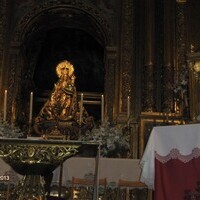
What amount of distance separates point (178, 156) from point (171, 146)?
0.13 metres

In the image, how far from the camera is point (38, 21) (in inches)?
340

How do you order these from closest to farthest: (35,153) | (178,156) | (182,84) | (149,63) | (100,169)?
(35,153) < (178,156) < (100,169) < (182,84) < (149,63)

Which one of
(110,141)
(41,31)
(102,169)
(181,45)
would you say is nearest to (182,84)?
(181,45)

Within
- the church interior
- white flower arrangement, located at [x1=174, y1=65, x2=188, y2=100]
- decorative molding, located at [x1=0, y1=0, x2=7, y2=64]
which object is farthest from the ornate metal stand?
decorative molding, located at [x1=0, y1=0, x2=7, y2=64]

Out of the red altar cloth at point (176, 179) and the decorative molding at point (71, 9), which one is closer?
the red altar cloth at point (176, 179)

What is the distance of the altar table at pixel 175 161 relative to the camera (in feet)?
12.3

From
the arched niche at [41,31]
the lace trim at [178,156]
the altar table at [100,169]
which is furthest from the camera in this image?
the arched niche at [41,31]

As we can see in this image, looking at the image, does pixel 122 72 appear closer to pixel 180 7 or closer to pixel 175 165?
pixel 180 7

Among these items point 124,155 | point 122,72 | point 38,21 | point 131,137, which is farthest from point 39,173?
point 38,21

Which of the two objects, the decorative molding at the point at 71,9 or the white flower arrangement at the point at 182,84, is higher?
the decorative molding at the point at 71,9

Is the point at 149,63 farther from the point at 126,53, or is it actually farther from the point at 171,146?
the point at 171,146

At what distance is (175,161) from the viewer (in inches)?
154

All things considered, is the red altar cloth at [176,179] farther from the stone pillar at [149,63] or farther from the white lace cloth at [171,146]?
the stone pillar at [149,63]

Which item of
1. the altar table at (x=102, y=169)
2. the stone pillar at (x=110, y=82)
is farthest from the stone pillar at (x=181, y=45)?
the altar table at (x=102, y=169)
